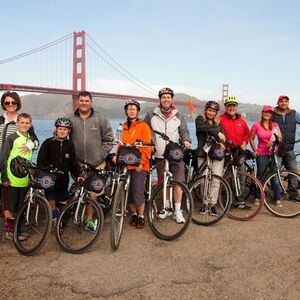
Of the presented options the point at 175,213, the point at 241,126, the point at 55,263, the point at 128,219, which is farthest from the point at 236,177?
the point at 55,263

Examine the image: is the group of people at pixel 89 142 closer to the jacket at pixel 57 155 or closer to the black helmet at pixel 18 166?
the jacket at pixel 57 155

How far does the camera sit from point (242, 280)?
2.65 metres

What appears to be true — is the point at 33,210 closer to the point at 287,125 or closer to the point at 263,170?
the point at 263,170

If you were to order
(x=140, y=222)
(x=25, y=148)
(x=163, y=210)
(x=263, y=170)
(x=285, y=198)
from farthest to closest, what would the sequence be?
(x=285, y=198)
(x=263, y=170)
(x=140, y=222)
(x=163, y=210)
(x=25, y=148)

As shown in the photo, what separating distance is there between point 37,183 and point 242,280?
2201 millimetres

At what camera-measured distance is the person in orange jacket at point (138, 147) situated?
3.79m

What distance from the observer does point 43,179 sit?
131 inches

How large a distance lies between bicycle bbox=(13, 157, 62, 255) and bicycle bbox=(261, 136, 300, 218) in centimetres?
300

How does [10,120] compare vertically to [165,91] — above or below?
below

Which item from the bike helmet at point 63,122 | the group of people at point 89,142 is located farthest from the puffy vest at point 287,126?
the bike helmet at point 63,122

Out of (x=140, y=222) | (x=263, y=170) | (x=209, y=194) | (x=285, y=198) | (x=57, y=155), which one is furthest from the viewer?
(x=285, y=198)

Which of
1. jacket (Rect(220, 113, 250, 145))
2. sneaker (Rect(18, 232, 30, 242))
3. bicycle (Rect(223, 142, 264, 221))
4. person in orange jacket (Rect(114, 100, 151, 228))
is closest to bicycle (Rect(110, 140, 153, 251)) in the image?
person in orange jacket (Rect(114, 100, 151, 228))

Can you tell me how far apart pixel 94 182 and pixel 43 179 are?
529 millimetres

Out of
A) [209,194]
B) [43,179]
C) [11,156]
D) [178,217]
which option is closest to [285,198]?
[209,194]
